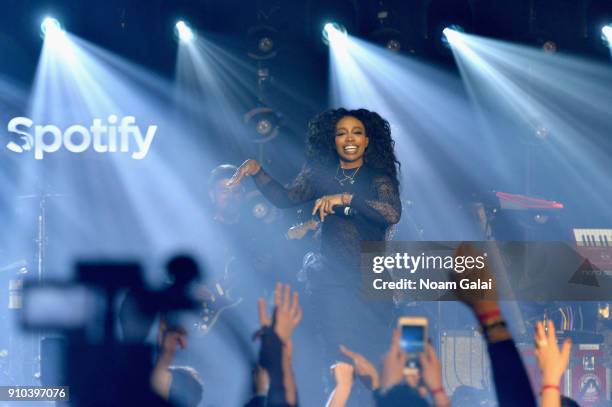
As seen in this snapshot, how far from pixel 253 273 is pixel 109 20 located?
2217 millimetres

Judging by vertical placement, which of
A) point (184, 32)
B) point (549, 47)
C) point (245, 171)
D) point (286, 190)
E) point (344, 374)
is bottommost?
point (344, 374)

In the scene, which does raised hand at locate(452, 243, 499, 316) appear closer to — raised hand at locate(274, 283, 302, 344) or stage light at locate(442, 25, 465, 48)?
raised hand at locate(274, 283, 302, 344)

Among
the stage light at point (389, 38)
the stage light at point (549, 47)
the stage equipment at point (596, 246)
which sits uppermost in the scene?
the stage light at point (389, 38)

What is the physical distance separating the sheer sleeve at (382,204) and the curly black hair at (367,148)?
14cm

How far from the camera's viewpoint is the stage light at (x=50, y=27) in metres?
6.63

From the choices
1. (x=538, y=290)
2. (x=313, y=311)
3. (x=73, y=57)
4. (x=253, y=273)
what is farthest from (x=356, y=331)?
(x=73, y=57)

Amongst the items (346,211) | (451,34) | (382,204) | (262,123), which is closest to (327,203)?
(346,211)

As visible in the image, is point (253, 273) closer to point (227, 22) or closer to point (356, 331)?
point (356, 331)

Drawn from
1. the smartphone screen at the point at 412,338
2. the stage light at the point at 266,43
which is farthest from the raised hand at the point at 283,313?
the stage light at the point at 266,43

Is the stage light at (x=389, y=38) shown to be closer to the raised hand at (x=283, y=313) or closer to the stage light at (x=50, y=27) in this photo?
the raised hand at (x=283, y=313)

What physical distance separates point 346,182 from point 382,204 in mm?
298

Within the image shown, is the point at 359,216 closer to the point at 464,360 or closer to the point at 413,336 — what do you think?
the point at 413,336

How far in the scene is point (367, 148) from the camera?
6.00m

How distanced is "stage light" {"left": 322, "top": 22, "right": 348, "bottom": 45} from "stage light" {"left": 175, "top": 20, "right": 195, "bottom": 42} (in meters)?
0.98
